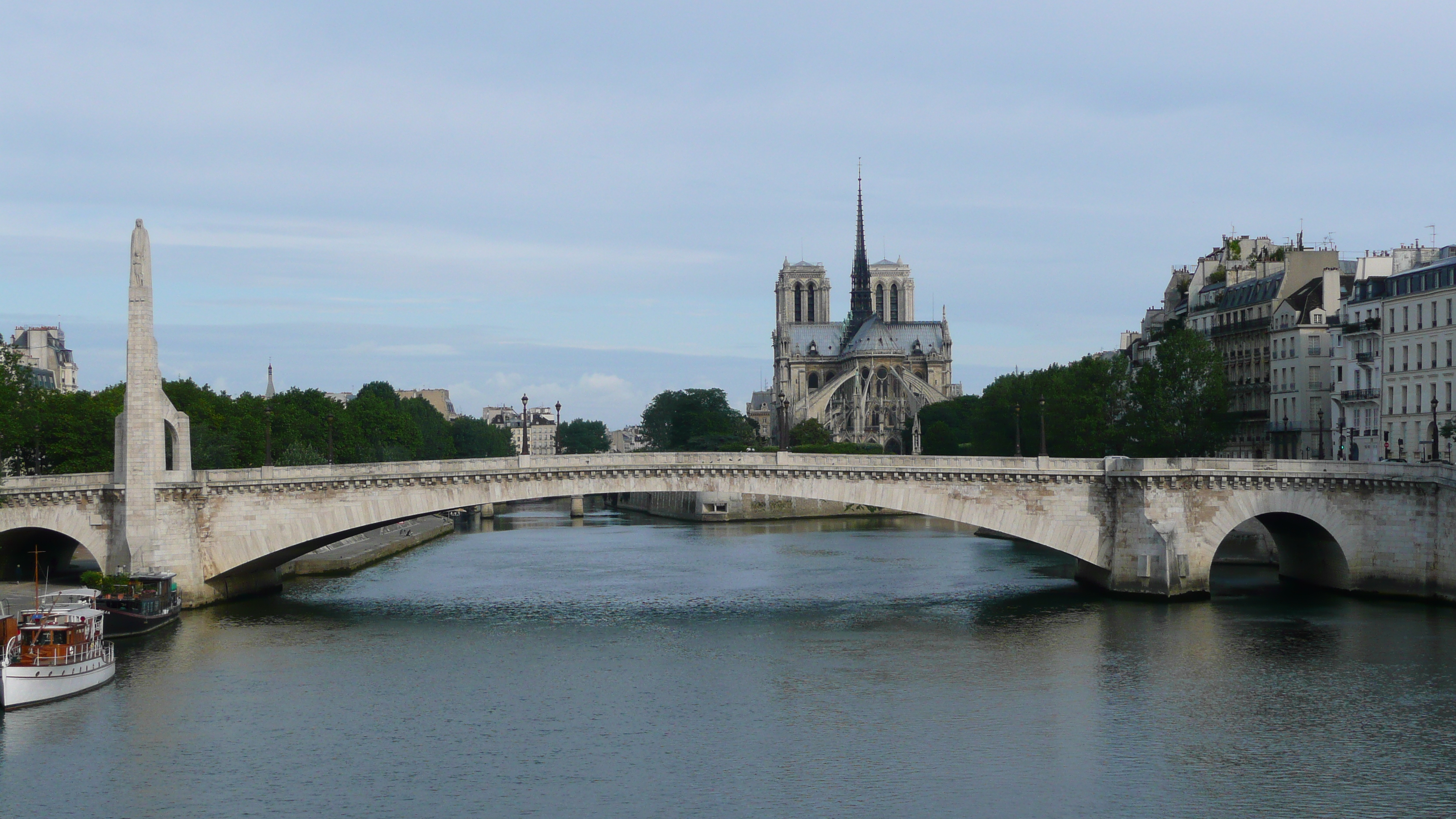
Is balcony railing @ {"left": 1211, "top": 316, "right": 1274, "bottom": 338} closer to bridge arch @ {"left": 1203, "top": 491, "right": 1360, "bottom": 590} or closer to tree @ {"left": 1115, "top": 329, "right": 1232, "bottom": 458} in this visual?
tree @ {"left": 1115, "top": 329, "right": 1232, "bottom": 458}

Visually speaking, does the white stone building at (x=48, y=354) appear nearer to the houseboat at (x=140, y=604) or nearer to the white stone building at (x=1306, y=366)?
the houseboat at (x=140, y=604)

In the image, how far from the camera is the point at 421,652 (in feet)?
142

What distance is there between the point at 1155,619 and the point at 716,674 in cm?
1513

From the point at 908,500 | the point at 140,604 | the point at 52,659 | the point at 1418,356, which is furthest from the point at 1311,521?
the point at 52,659

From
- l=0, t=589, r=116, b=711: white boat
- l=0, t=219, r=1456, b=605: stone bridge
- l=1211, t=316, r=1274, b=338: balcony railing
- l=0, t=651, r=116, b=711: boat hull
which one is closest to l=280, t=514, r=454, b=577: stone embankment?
l=0, t=219, r=1456, b=605: stone bridge

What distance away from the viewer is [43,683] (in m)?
36.1

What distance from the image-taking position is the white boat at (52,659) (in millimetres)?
35719

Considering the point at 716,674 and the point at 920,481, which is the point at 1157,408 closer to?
the point at 920,481

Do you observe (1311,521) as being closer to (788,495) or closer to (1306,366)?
(788,495)

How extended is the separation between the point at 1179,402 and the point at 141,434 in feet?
159

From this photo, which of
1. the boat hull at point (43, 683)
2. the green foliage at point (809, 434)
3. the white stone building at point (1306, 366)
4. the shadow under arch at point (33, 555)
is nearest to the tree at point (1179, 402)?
the white stone building at point (1306, 366)

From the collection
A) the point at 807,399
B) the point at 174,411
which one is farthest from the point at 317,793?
the point at 807,399

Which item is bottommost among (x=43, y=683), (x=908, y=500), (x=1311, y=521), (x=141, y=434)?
(x=43, y=683)

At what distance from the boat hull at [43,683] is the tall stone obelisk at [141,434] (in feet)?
40.2
